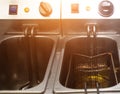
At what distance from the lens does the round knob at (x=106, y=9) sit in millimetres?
1431

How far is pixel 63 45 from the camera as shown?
1396mm

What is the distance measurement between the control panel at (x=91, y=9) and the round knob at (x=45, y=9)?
0.07 metres

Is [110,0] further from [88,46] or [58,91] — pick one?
[58,91]

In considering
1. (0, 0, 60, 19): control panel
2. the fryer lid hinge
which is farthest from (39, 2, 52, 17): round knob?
the fryer lid hinge

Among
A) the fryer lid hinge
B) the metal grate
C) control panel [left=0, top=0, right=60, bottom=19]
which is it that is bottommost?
the metal grate

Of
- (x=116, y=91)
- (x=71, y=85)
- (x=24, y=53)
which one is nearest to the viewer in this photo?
(x=116, y=91)

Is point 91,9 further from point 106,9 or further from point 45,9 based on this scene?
point 45,9

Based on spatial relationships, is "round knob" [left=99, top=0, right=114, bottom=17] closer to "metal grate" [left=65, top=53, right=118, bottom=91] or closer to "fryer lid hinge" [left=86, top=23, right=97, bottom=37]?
"fryer lid hinge" [left=86, top=23, right=97, bottom=37]

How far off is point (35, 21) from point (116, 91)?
0.61m

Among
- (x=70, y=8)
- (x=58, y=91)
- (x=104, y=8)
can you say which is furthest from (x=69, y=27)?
(x=58, y=91)

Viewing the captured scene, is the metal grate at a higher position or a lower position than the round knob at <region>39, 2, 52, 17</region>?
lower

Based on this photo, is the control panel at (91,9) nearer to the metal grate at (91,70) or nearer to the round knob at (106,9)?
the round knob at (106,9)

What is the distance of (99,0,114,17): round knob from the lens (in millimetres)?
1431

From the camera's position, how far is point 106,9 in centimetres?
143
